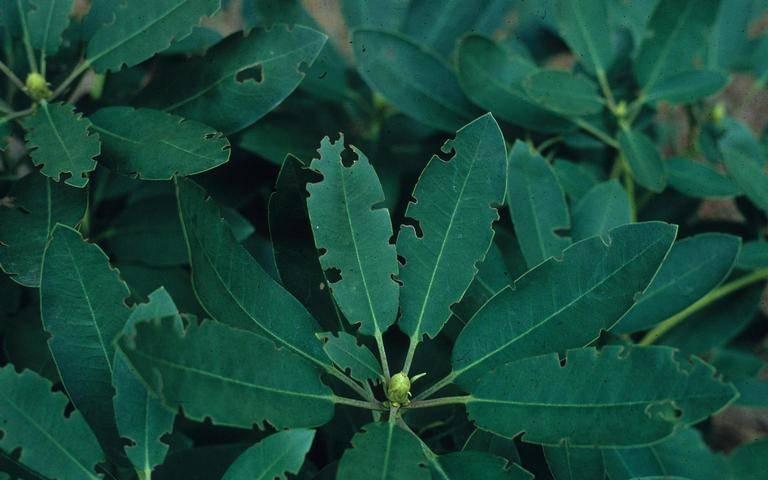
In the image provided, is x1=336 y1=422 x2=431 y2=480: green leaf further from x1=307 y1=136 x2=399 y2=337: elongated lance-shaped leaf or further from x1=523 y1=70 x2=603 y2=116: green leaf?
x1=523 y1=70 x2=603 y2=116: green leaf

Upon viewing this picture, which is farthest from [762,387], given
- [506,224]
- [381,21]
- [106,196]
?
[106,196]

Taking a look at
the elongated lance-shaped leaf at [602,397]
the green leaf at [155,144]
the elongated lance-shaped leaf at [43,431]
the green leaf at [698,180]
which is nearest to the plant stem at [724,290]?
the green leaf at [698,180]

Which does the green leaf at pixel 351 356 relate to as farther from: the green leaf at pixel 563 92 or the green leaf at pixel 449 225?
the green leaf at pixel 563 92

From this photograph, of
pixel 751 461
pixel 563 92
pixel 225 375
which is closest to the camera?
pixel 225 375

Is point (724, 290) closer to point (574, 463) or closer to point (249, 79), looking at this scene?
point (574, 463)

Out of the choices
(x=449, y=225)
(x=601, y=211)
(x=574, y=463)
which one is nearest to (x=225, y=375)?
(x=449, y=225)
